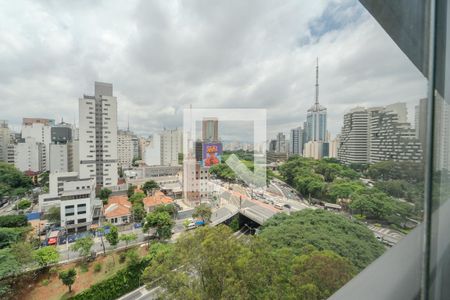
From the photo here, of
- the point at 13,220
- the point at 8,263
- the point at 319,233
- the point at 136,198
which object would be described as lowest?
the point at 319,233

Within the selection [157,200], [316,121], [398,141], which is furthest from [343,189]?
[157,200]

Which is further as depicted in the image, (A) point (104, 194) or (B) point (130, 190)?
(B) point (130, 190)

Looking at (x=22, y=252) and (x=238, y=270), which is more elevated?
(x=22, y=252)

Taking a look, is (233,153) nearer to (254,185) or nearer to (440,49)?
(254,185)

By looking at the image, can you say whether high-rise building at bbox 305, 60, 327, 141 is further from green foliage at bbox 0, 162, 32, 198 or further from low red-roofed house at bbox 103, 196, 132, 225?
green foliage at bbox 0, 162, 32, 198

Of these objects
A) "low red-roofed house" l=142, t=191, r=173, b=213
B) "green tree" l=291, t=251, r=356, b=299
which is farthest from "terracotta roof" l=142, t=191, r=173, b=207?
"green tree" l=291, t=251, r=356, b=299

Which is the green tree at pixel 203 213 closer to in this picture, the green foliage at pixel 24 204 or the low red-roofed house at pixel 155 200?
the low red-roofed house at pixel 155 200

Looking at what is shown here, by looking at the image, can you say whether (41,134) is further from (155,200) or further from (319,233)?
(319,233)
